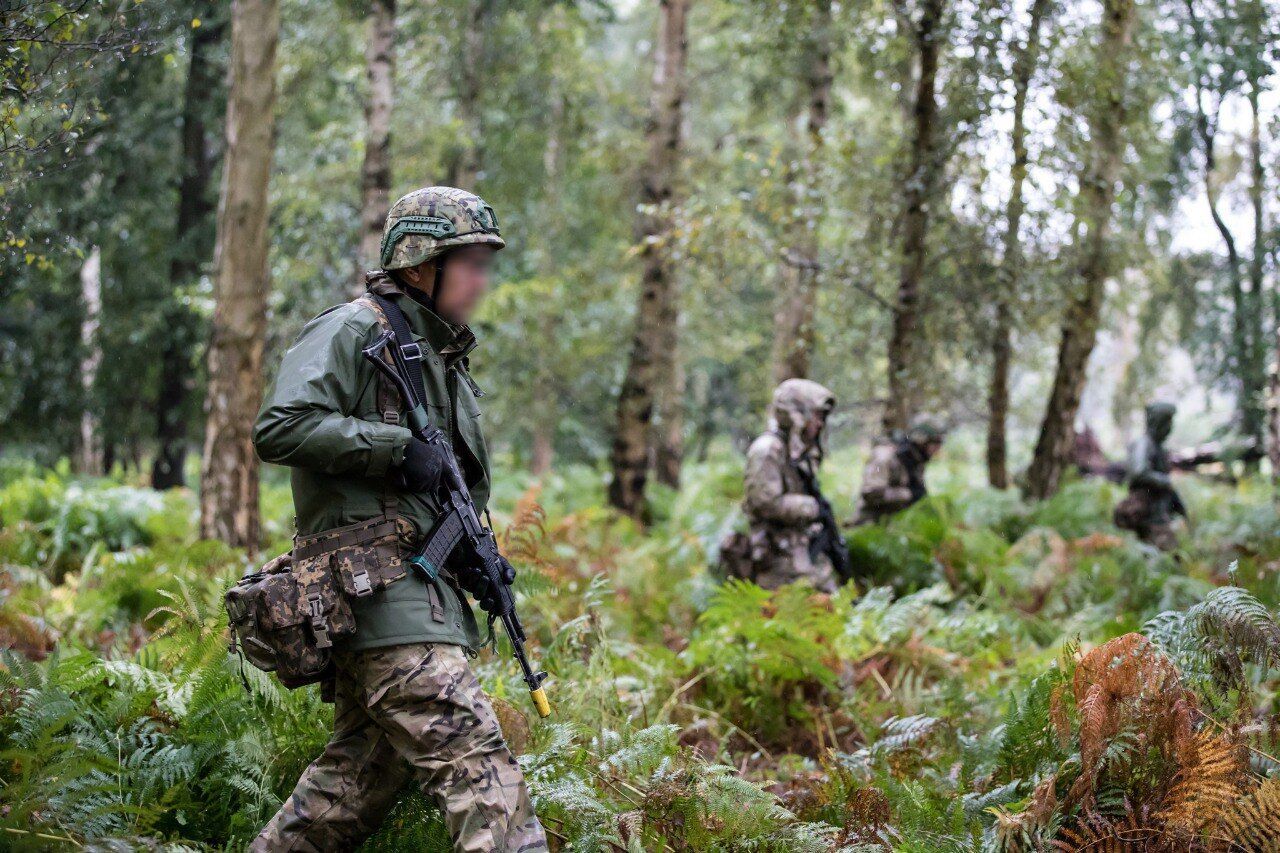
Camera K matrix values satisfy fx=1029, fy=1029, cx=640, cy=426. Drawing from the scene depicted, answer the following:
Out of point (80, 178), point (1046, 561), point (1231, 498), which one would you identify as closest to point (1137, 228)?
point (1231, 498)

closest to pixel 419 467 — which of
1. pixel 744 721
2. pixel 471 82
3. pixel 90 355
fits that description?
pixel 744 721

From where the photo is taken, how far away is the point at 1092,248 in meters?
11.4

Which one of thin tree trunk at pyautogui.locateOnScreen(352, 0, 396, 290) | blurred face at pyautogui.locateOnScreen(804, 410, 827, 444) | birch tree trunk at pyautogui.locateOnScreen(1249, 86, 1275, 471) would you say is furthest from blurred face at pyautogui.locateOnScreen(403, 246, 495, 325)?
birch tree trunk at pyautogui.locateOnScreen(1249, 86, 1275, 471)

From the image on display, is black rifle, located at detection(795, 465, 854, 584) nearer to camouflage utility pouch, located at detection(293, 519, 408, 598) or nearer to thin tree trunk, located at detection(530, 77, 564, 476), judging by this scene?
camouflage utility pouch, located at detection(293, 519, 408, 598)

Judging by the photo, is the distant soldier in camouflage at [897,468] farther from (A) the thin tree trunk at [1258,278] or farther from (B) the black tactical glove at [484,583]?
(A) the thin tree trunk at [1258,278]

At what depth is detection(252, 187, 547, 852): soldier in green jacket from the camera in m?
3.10

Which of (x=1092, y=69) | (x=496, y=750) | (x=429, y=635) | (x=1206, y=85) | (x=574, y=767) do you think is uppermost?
(x=1206, y=85)

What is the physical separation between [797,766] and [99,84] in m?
4.97

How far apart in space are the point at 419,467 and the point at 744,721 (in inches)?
138

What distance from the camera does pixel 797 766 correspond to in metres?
5.42

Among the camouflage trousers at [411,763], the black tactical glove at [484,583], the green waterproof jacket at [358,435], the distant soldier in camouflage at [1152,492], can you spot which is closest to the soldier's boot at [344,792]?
the camouflage trousers at [411,763]

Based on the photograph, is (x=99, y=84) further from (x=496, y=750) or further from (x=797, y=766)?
(x=797, y=766)

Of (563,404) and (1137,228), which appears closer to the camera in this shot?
(1137,228)

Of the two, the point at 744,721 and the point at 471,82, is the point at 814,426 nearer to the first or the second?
the point at 744,721
